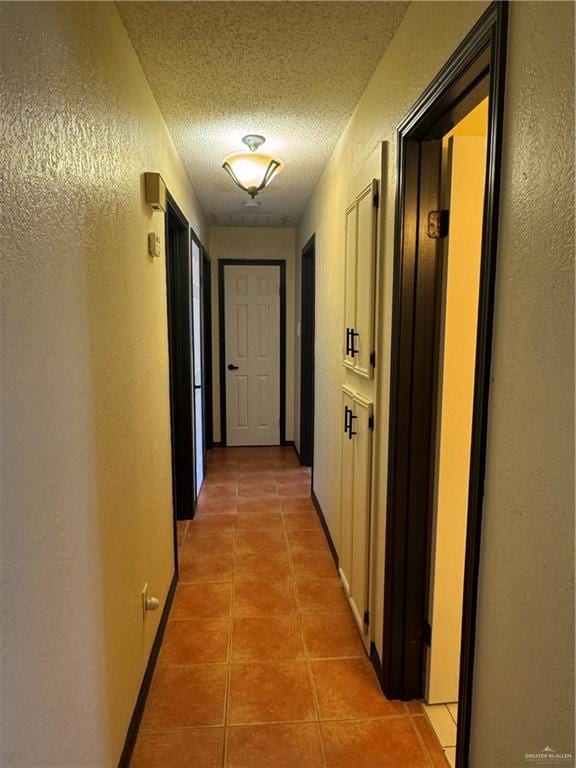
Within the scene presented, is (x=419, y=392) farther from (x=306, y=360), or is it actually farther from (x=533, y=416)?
(x=306, y=360)

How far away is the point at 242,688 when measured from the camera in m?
1.91

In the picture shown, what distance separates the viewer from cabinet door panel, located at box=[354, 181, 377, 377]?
195 cm

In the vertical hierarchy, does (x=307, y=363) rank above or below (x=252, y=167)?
below

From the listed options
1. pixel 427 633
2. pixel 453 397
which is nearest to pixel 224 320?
pixel 453 397

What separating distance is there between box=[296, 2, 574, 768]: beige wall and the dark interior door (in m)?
3.02

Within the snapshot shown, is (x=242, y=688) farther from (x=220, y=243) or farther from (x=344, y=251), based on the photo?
(x=220, y=243)

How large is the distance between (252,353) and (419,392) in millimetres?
3710

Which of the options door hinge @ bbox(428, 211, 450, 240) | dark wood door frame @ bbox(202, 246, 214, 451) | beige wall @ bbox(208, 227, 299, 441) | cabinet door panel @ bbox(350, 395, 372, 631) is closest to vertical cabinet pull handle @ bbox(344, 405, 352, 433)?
cabinet door panel @ bbox(350, 395, 372, 631)

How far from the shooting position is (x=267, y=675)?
1.98 meters

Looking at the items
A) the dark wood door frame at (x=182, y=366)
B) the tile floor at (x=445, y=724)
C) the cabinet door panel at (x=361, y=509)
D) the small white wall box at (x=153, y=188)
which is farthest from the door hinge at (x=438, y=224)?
the dark wood door frame at (x=182, y=366)

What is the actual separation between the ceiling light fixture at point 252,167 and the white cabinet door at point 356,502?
1173mm

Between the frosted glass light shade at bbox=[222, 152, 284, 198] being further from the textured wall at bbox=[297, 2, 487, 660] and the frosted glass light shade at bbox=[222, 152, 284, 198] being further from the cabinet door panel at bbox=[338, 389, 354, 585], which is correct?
the cabinet door panel at bbox=[338, 389, 354, 585]

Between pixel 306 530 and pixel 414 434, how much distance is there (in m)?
1.85

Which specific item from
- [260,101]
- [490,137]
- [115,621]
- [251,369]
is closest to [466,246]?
[490,137]
